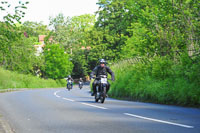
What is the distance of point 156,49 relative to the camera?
76.9 ft

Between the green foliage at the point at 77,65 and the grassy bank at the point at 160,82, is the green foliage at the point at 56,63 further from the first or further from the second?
the grassy bank at the point at 160,82

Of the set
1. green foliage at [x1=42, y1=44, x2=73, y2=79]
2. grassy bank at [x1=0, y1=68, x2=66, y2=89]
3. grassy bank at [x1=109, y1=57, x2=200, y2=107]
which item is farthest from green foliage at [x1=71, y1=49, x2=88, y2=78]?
grassy bank at [x1=109, y1=57, x2=200, y2=107]

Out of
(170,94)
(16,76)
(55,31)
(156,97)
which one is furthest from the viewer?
(55,31)

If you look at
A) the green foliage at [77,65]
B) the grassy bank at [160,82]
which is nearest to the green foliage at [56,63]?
the green foliage at [77,65]

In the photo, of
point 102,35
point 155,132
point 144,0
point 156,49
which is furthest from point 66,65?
point 155,132

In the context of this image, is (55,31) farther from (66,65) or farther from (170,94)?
(170,94)

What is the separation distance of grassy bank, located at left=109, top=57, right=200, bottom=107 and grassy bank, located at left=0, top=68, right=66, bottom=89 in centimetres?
2081

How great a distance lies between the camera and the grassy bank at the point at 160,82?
16250 mm

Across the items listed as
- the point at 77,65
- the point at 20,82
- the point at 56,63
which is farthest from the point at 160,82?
the point at 77,65

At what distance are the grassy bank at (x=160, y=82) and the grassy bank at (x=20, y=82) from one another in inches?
819

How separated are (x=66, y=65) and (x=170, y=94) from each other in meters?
62.6

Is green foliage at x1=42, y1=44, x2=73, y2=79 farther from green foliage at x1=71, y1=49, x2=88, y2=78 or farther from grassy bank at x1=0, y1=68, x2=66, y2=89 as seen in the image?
green foliage at x1=71, y1=49, x2=88, y2=78

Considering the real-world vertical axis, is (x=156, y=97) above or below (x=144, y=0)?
below

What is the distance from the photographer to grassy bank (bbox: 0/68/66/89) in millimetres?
45713
